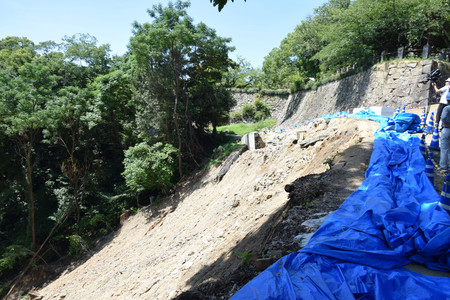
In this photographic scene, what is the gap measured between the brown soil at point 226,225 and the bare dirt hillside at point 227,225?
0.02m

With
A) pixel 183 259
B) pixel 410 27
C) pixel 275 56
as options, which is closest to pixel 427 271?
pixel 183 259

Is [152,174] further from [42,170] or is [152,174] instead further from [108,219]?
[42,170]

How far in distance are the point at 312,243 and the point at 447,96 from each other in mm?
5292

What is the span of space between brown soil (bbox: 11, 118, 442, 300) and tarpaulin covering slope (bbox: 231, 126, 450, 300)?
0.52 metres

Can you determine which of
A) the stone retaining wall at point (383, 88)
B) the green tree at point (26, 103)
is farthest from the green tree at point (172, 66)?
the stone retaining wall at point (383, 88)

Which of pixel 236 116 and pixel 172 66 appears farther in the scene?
pixel 236 116

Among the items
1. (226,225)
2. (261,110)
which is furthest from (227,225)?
(261,110)

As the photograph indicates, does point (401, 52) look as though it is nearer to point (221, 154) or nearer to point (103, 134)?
point (221, 154)

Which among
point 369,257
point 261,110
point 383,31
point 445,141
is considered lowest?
point 369,257

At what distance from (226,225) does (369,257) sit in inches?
183

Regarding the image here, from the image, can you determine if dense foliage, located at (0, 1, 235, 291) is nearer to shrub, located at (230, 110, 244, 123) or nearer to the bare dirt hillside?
the bare dirt hillside

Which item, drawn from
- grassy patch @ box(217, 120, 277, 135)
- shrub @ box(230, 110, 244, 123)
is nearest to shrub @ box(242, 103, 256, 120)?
shrub @ box(230, 110, 244, 123)

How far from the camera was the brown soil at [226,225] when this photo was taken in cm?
353

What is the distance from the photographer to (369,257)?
2234mm
